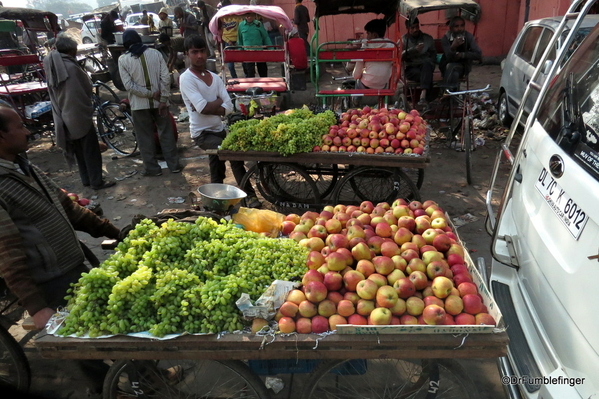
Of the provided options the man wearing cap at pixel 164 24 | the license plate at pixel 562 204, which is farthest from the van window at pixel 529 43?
the man wearing cap at pixel 164 24

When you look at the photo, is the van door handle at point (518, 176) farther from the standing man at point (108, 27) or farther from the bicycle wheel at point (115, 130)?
the standing man at point (108, 27)

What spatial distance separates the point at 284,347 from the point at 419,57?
7.43 meters

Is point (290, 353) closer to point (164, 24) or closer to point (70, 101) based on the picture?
point (70, 101)

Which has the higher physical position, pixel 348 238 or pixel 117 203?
pixel 348 238

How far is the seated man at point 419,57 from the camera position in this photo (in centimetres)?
785

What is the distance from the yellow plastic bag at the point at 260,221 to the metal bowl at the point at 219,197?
0.14 metres

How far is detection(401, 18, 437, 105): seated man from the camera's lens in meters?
7.85

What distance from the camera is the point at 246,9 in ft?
27.5

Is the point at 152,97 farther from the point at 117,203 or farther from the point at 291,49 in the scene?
the point at 291,49

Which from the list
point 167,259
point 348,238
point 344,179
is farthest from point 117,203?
point 348,238

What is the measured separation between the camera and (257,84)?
8.76 metres

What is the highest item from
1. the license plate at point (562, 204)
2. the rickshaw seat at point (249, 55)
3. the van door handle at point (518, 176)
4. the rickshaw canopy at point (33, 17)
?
the rickshaw canopy at point (33, 17)

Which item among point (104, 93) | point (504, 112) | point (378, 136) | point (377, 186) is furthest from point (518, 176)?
point (104, 93)

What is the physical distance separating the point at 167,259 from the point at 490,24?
13351mm
